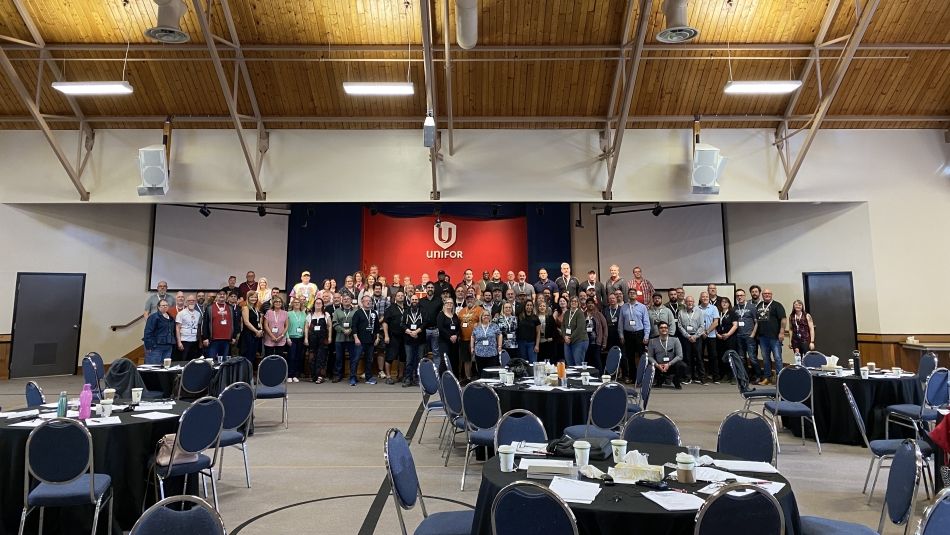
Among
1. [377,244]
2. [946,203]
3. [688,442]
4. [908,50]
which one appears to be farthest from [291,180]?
[946,203]

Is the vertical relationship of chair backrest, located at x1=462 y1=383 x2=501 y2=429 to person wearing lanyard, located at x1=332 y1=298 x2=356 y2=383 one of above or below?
below

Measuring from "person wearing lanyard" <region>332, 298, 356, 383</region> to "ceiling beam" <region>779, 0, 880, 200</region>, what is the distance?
911cm

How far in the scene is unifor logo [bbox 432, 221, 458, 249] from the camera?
47.8 feet

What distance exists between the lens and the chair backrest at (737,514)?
7.11 feet

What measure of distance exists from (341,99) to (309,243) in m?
4.28

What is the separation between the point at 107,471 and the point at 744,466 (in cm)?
401

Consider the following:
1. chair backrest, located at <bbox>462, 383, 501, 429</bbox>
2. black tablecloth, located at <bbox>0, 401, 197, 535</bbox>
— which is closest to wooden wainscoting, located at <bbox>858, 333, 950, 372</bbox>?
chair backrest, located at <bbox>462, 383, 501, 429</bbox>

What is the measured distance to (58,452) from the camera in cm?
329

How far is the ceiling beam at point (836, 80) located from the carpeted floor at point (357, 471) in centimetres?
525

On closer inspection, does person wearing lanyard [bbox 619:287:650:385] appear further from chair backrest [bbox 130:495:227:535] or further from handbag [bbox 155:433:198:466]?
chair backrest [bbox 130:495:227:535]

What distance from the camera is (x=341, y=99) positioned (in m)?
11.2

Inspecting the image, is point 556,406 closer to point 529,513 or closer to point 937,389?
point 529,513

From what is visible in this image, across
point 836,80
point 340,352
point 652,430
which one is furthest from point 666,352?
point 652,430

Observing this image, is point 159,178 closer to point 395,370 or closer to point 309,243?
point 309,243
